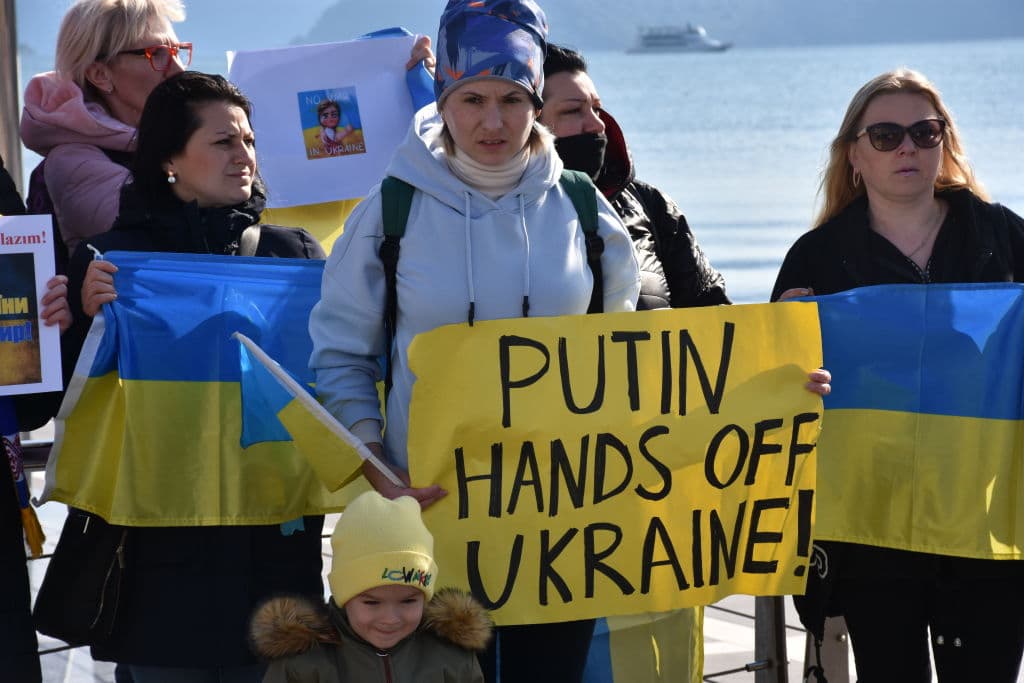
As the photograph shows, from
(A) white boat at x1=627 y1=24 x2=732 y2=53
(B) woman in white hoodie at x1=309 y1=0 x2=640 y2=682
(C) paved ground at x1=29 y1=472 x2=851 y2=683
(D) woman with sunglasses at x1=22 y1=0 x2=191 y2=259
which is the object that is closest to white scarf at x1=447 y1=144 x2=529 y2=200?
(B) woman in white hoodie at x1=309 y1=0 x2=640 y2=682

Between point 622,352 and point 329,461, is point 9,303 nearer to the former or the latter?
point 329,461

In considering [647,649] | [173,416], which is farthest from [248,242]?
[647,649]

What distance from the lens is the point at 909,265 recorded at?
11.8 feet

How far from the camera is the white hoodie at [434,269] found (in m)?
2.82

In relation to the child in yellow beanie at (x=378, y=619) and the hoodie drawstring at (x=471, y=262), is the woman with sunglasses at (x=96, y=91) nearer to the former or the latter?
the hoodie drawstring at (x=471, y=262)

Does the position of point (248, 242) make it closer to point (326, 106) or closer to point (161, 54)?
point (161, 54)

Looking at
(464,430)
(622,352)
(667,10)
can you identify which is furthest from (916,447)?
(667,10)

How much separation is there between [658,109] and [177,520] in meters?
52.7

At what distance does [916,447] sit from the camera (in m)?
3.54

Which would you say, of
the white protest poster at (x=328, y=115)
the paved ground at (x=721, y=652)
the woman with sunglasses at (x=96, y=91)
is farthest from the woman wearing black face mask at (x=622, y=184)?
the paved ground at (x=721, y=652)

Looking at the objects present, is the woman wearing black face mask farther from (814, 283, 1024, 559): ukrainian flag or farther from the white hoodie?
the white hoodie

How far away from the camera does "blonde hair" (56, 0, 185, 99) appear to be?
4.00 m

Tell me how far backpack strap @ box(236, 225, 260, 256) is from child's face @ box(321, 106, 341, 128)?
1154 mm

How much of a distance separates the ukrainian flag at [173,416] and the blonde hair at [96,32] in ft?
3.03
